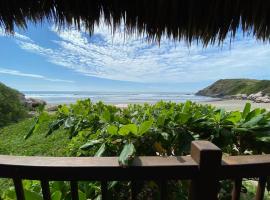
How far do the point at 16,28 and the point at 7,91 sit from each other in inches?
405

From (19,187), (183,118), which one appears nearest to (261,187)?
(183,118)

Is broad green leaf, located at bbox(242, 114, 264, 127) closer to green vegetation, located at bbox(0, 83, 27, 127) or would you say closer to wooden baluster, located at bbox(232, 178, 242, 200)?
wooden baluster, located at bbox(232, 178, 242, 200)

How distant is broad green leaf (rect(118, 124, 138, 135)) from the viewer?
45.3 inches

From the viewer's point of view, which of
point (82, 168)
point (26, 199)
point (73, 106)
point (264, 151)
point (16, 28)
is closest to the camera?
point (82, 168)

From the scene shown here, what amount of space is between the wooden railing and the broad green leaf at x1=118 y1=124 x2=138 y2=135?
0.53ft

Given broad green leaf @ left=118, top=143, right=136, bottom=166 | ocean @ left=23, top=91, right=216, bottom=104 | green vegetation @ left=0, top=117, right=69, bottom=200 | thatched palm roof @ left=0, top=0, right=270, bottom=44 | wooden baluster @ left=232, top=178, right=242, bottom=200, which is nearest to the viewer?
broad green leaf @ left=118, top=143, right=136, bottom=166

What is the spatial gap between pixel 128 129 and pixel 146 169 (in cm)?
22

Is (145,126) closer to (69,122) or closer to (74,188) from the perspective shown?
(74,188)

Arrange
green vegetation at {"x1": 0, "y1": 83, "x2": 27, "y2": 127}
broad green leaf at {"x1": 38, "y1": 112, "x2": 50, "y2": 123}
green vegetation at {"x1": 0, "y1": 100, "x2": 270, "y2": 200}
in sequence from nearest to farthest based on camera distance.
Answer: green vegetation at {"x1": 0, "y1": 100, "x2": 270, "y2": 200} < broad green leaf at {"x1": 38, "y1": 112, "x2": 50, "y2": 123} < green vegetation at {"x1": 0, "y1": 83, "x2": 27, "y2": 127}

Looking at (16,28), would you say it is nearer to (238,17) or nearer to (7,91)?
(238,17)

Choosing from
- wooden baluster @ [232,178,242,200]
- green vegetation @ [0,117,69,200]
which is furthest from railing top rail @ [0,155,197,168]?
green vegetation @ [0,117,69,200]

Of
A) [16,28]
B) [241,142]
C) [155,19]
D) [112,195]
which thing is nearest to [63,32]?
[16,28]

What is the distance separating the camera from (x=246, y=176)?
3.53 feet

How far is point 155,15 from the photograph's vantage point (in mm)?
2389
